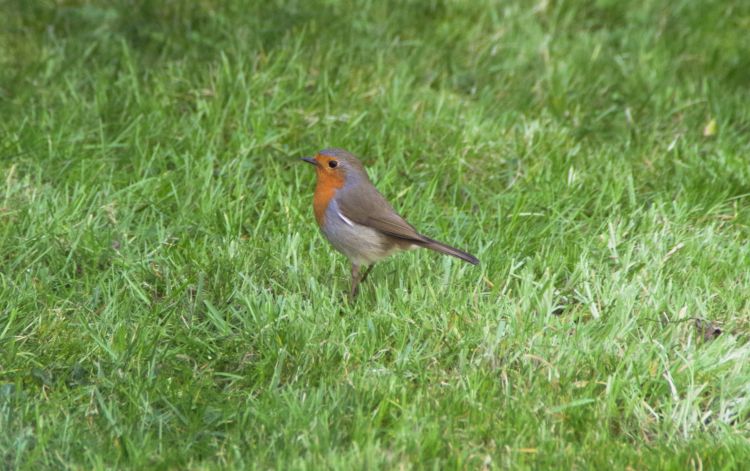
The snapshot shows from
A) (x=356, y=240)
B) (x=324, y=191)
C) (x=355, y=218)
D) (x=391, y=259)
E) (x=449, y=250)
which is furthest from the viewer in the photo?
(x=391, y=259)

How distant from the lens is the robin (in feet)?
16.6

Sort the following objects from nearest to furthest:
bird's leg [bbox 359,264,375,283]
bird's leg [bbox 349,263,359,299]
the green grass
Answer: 1. the green grass
2. bird's leg [bbox 349,263,359,299]
3. bird's leg [bbox 359,264,375,283]

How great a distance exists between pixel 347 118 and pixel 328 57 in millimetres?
574

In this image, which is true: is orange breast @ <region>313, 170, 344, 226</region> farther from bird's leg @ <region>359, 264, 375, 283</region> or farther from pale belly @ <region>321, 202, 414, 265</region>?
bird's leg @ <region>359, 264, 375, 283</region>

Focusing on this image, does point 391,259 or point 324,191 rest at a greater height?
point 324,191

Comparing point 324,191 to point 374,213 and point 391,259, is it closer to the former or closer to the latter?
point 374,213

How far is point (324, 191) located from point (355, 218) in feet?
0.89

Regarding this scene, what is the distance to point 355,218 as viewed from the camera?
5145mm

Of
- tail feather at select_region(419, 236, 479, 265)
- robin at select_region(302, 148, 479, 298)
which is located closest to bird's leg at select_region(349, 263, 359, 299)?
robin at select_region(302, 148, 479, 298)

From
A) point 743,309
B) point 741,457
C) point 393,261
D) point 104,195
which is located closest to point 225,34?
point 104,195

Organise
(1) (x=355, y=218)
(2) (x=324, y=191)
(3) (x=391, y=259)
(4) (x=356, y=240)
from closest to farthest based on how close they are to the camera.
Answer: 1. (4) (x=356, y=240)
2. (1) (x=355, y=218)
3. (2) (x=324, y=191)
4. (3) (x=391, y=259)

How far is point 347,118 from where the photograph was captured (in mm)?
6434

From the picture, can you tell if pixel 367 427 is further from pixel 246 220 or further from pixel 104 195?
pixel 104 195

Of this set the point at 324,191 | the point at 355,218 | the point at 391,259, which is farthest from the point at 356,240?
the point at 391,259
